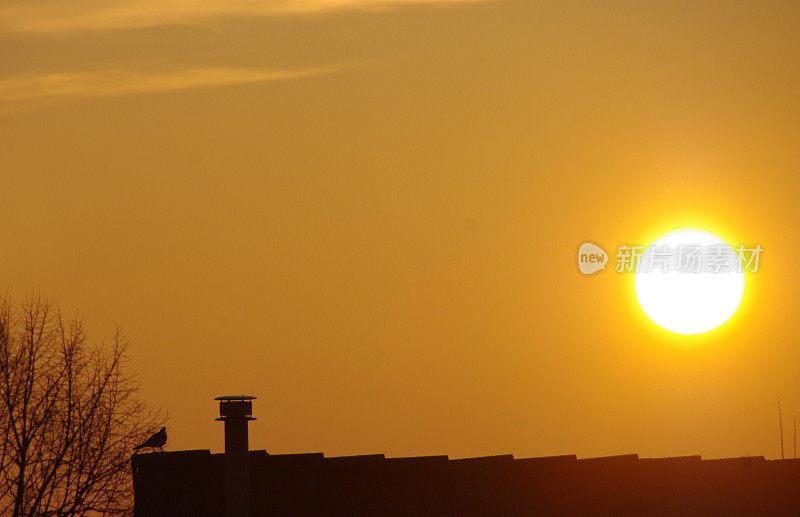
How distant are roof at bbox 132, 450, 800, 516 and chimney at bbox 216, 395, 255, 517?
4.38 metres

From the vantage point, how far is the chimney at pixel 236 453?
3384 centimetres

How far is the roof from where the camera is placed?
38.4 m

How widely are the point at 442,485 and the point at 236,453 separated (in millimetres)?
8438

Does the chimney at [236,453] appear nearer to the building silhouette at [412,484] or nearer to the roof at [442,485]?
the building silhouette at [412,484]

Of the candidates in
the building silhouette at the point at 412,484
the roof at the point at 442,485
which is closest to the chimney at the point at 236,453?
the building silhouette at the point at 412,484

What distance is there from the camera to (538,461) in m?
42.5

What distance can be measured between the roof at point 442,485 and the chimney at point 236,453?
4.38m

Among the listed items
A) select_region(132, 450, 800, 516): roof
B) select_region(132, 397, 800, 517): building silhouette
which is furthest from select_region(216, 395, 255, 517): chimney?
select_region(132, 450, 800, 516): roof

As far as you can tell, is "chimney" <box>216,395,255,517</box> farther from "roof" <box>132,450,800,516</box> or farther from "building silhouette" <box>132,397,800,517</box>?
"roof" <box>132,450,800,516</box>

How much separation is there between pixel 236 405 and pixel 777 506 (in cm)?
2189

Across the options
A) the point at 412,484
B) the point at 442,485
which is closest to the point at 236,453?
the point at 412,484

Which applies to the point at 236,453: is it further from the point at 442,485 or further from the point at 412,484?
the point at 442,485

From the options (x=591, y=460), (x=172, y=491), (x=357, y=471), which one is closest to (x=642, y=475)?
(x=591, y=460)

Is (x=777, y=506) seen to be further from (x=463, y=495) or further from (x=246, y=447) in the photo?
(x=246, y=447)
